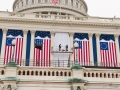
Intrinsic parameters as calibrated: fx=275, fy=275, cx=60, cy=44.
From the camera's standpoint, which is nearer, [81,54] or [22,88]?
[22,88]

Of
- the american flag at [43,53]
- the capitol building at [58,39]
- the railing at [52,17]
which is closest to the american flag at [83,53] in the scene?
the capitol building at [58,39]

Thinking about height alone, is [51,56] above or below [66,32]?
below

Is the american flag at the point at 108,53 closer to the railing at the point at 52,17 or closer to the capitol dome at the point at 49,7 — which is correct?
the railing at the point at 52,17

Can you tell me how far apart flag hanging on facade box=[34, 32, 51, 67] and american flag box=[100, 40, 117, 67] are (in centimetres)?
822

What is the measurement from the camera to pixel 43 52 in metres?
40.5

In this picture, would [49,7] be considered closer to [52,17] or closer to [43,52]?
[52,17]

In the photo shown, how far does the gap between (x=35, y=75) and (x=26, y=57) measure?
74.6 ft

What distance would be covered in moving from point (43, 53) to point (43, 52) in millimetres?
314

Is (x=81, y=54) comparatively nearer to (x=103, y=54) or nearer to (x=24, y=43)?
(x=103, y=54)

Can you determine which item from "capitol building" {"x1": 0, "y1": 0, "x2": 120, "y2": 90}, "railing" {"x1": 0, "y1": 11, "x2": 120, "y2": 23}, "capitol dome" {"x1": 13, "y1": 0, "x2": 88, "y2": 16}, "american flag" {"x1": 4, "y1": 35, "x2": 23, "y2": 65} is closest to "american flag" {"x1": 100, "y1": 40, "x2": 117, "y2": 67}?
"capitol building" {"x1": 0, "y1": 0, "x2": 120, "y2": 90}

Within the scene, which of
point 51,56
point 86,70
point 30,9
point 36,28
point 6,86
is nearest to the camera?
point 6,86

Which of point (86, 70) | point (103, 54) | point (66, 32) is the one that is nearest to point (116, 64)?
point (103, 54)

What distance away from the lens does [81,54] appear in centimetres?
4097

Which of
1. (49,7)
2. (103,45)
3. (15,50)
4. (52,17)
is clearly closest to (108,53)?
(103,45)
